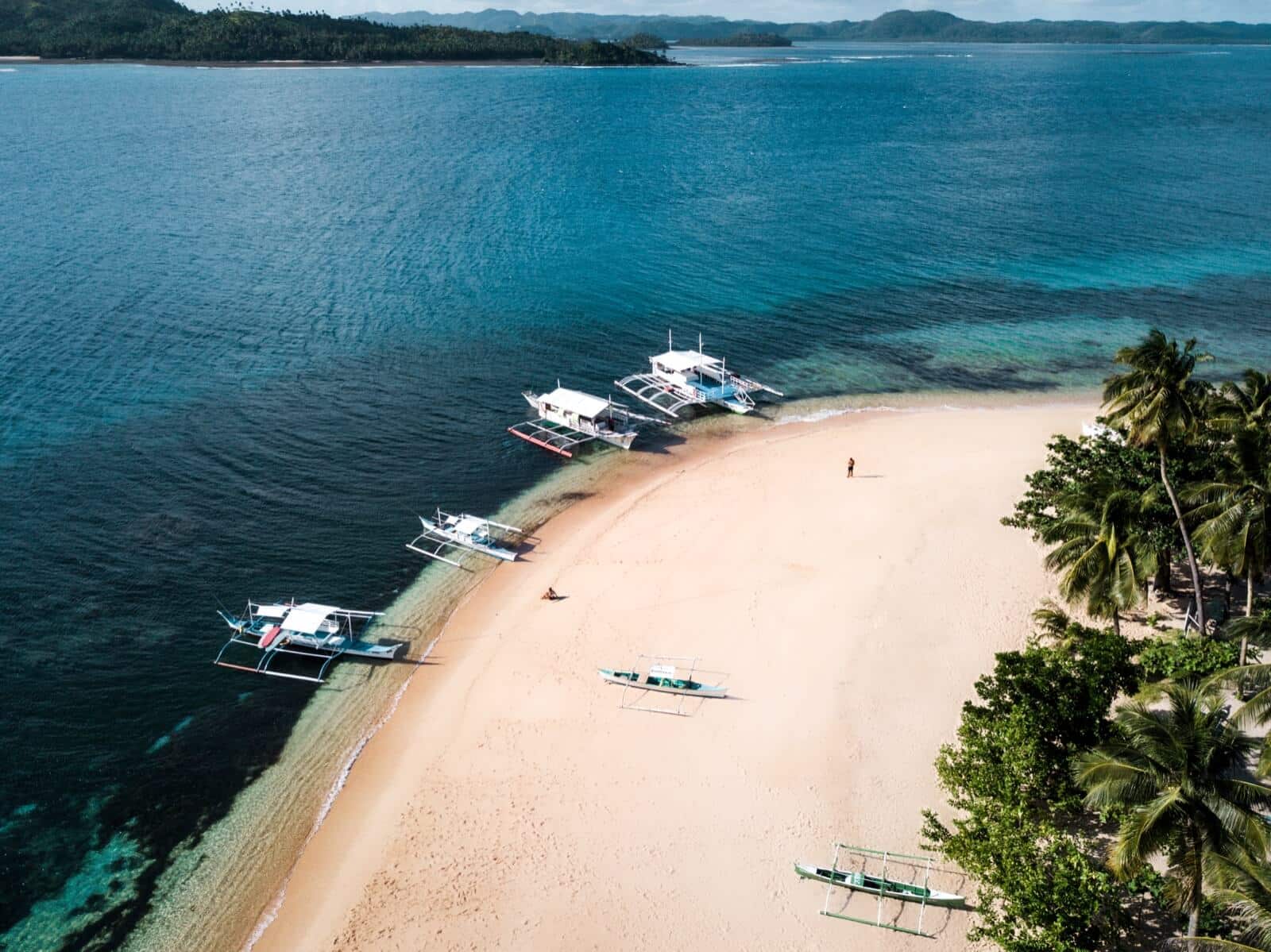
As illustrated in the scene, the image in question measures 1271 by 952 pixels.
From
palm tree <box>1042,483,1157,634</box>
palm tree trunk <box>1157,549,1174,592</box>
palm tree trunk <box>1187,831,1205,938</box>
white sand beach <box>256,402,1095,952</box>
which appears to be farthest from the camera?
palm tree trunk <box>1157,549,1174,592</box>

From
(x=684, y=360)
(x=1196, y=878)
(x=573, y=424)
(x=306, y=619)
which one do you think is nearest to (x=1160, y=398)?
(x=1196, y=878)

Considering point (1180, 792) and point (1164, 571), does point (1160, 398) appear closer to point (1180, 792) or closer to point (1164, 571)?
point (1164, 571)

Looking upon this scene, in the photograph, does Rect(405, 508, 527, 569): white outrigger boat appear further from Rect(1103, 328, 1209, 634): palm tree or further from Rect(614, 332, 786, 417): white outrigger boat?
Rect(1103, 328, 1209, 634): palm tree

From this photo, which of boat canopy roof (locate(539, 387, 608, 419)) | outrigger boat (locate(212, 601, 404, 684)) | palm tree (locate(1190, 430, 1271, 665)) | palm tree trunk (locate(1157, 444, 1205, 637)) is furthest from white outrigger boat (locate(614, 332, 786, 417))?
palm tree (locate(1190, 430, 1271, 665))

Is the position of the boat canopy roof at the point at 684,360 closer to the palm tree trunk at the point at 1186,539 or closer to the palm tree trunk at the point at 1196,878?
the palm tree trunk at the point at 1186,539

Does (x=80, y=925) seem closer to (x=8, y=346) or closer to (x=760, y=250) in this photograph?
(x=8, y=346)

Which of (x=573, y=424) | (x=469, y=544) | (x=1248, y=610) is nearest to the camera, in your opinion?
(x=1248, y=610)
